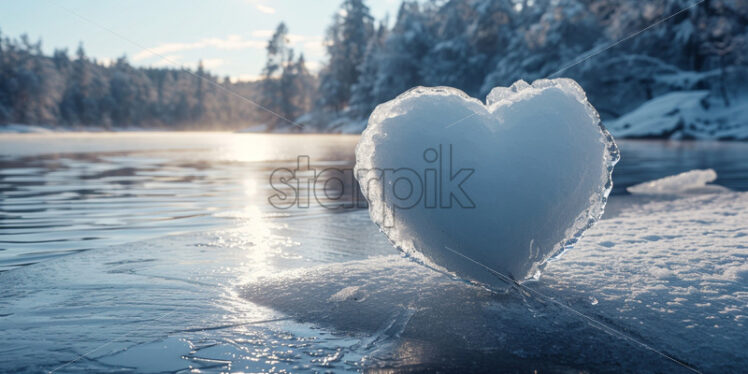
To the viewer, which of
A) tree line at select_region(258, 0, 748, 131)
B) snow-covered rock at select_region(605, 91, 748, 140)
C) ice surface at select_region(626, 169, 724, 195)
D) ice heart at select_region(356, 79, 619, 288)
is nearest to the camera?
ice heart at select_region(356, 79, 619, 288)

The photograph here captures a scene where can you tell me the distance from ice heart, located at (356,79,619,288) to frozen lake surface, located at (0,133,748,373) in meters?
0.34

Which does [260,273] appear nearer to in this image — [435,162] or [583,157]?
[435,162]

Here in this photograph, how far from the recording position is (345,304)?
3.15 metres

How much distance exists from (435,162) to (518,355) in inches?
45.8

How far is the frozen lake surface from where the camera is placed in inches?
96.3

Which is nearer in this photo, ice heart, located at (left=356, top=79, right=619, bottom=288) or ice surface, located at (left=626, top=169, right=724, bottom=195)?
ice heart, located at (left=356, top=79, right=619, bottom=288)

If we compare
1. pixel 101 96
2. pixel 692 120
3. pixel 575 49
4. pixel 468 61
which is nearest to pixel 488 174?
pixel 692 120

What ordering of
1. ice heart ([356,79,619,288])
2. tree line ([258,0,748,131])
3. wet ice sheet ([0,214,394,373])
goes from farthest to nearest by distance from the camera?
tree line ([258,0,748,131]), ice heart ([356,79,619,288]), wet ice sheet ([0,214,394,373])

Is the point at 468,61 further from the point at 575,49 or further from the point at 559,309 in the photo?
the point at 559,309

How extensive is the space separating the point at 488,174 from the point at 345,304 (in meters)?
1.15

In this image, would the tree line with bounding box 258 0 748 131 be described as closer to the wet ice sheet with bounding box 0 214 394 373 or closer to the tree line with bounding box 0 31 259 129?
the wet ice sheet with bounding box 0 214 394 373

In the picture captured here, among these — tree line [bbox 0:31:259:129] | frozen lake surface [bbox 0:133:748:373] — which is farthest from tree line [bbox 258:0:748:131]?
tree line [bbox 0:31:259:129]

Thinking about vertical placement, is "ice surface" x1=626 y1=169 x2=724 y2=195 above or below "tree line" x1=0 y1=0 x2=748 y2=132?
below

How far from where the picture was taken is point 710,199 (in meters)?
7.41
